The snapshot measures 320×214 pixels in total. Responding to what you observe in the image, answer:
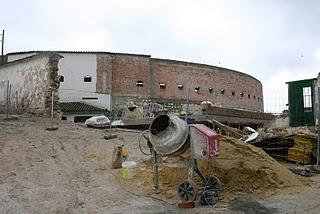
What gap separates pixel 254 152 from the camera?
9883 mm

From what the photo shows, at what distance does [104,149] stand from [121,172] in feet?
9.41

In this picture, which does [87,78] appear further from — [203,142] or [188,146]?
[203,142]

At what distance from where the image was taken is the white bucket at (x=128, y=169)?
1010 cm

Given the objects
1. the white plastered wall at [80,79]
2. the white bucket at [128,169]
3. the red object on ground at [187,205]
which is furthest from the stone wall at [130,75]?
the red object on ground at [187,205]

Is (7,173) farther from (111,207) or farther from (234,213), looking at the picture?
(234,213)

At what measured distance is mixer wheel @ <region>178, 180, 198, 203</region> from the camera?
786 centimetres

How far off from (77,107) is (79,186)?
875 inches

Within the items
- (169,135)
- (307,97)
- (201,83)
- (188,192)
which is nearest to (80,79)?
(201,83)

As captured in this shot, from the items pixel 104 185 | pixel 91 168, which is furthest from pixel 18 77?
pixel 104 185

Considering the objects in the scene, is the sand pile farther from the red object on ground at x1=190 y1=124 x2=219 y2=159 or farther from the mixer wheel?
the red object on ground at x1=190 y1=124 x2=219 y2=159

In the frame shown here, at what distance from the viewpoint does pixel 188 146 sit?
8625 mm

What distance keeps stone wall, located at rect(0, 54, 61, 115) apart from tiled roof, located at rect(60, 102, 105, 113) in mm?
6460

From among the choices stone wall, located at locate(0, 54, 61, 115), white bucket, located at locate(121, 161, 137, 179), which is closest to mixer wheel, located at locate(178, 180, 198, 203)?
white bucket, located at locate(121, 161, 137, 179)

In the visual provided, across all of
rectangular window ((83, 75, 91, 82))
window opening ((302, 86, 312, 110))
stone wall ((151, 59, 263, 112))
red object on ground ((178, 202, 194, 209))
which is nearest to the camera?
red object on ground ((178, 202, 194, 209))
